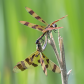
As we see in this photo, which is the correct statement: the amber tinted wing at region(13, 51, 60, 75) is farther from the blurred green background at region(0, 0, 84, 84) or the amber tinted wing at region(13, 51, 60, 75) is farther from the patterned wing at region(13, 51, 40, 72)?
the blurred green background at region(0, 0, 84, 84)

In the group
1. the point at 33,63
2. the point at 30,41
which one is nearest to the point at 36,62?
the point at 33,63

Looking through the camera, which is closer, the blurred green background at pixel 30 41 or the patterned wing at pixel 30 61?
the patterned wing at pixel 30 61

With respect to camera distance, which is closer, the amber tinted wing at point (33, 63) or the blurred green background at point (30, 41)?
the amber tinted wing at point (33, 63)

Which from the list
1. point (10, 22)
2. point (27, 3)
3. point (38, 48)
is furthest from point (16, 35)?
point (38, 48)

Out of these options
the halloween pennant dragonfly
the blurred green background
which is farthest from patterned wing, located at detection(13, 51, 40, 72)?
the blurred green background

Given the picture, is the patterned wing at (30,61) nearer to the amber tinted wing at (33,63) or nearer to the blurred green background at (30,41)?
the amber tinted wing at (33,63)

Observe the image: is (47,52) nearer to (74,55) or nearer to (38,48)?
(74,55)

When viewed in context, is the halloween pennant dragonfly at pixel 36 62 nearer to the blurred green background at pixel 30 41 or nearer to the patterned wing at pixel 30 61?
the patterned wing at pixel 30 61

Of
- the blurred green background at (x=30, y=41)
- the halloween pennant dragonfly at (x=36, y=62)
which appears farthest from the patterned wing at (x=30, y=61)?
the blurred green background at (x=30, y=41)

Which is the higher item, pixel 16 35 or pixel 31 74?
pixel 16 35
